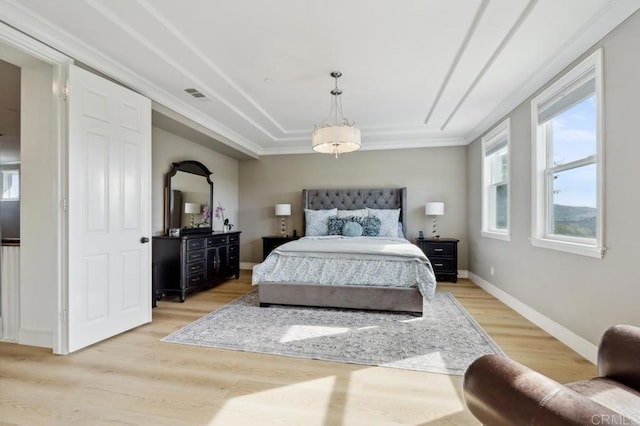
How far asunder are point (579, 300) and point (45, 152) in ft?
15.5

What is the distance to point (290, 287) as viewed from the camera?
360 cm

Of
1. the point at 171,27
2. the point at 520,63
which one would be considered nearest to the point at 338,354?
the point at 171,27

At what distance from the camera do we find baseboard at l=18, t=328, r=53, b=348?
2547 mm

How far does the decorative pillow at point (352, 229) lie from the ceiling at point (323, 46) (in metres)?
1.94

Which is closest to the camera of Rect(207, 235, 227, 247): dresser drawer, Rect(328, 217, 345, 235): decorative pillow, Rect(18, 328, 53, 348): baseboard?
Rect(18, 328, 53, 348): baseboard

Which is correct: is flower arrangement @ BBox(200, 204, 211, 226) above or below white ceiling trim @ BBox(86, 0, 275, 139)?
below

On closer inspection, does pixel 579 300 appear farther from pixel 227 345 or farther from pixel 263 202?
pixel 263 202

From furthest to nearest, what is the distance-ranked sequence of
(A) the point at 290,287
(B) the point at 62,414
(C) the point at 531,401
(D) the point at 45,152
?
1. (A) the point at 290,287
2. (D) the point at 45,152
3. (B) the point at 62,414
4. (C) the point at 531,401

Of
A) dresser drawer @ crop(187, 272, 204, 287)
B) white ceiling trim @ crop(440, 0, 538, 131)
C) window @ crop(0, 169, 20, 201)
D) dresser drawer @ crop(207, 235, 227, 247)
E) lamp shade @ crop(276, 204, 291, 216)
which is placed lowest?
dresser drawer @ crop(187, 272, 204, 287)

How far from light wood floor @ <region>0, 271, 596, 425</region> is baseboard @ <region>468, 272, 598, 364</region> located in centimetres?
7

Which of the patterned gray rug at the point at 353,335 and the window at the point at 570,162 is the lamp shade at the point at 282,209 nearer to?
the patterned gray rug at the point at 353,335

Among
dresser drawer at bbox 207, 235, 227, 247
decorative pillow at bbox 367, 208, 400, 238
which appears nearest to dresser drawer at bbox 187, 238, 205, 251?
dresser drawer at bbox 207, 235, 227, 247

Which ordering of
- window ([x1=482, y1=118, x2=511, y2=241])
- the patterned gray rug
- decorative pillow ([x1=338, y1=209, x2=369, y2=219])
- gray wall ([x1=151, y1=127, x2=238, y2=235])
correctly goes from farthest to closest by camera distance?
decorative pillow ([x1=338, y1=209, x2=369, y2=219]) → gray wall ([x1=151, y1=127, x2=238, y2=235]) → window ([x1=482, y1=118, x2=511, y2=241]) → the patterned gray rug

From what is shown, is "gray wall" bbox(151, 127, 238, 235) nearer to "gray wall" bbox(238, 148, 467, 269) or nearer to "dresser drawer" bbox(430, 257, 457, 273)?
"gray wall" bbox(238, 148, 467, 269)
